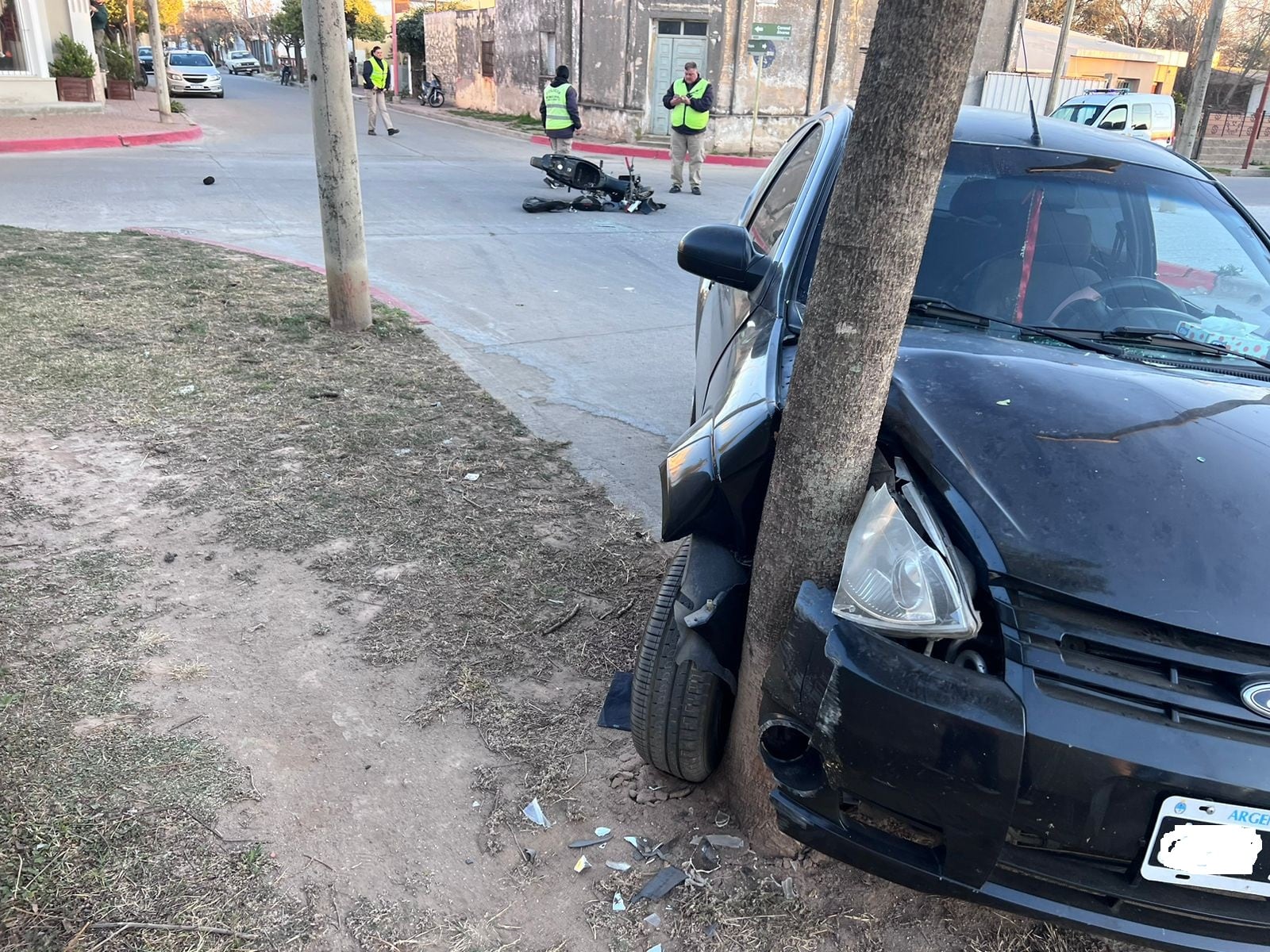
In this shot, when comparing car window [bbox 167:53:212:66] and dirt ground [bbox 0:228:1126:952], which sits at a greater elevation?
car window [bbox 167:53:212:66]

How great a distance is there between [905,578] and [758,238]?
93.5 inches

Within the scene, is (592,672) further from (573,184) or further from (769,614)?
(573,184)

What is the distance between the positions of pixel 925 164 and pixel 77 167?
612 inches

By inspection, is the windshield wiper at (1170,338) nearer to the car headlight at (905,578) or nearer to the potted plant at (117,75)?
the car headlight at (905,578)

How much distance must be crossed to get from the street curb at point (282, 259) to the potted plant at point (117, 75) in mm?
20191

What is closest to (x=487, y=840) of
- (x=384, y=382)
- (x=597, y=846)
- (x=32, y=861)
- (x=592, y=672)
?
(x=597, y=846)

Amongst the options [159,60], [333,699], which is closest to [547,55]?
[159,60]

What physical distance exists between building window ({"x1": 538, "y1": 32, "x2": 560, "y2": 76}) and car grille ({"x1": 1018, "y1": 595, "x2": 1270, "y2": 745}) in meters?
28.5

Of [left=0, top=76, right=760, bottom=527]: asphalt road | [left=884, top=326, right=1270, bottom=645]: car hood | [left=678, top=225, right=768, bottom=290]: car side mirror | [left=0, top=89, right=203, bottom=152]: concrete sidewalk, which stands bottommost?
[left=0, top=76, right=760, bottom=527]: asphalt road

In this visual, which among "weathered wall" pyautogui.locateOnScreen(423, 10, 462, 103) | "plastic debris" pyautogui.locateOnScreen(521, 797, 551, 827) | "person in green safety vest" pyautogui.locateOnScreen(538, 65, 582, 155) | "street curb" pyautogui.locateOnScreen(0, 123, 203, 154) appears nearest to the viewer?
"plastic debris" pyautogui.locateOnScreen(521, 797, 551, 827)

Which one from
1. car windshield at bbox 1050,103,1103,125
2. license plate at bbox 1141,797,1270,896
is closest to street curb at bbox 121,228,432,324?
license plate at bbox 1141,797,1270,896

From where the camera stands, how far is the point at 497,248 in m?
10.5

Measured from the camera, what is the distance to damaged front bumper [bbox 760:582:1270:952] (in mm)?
1692

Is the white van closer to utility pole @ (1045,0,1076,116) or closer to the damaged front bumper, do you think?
utility pole @ (1045,0,1076,116)
